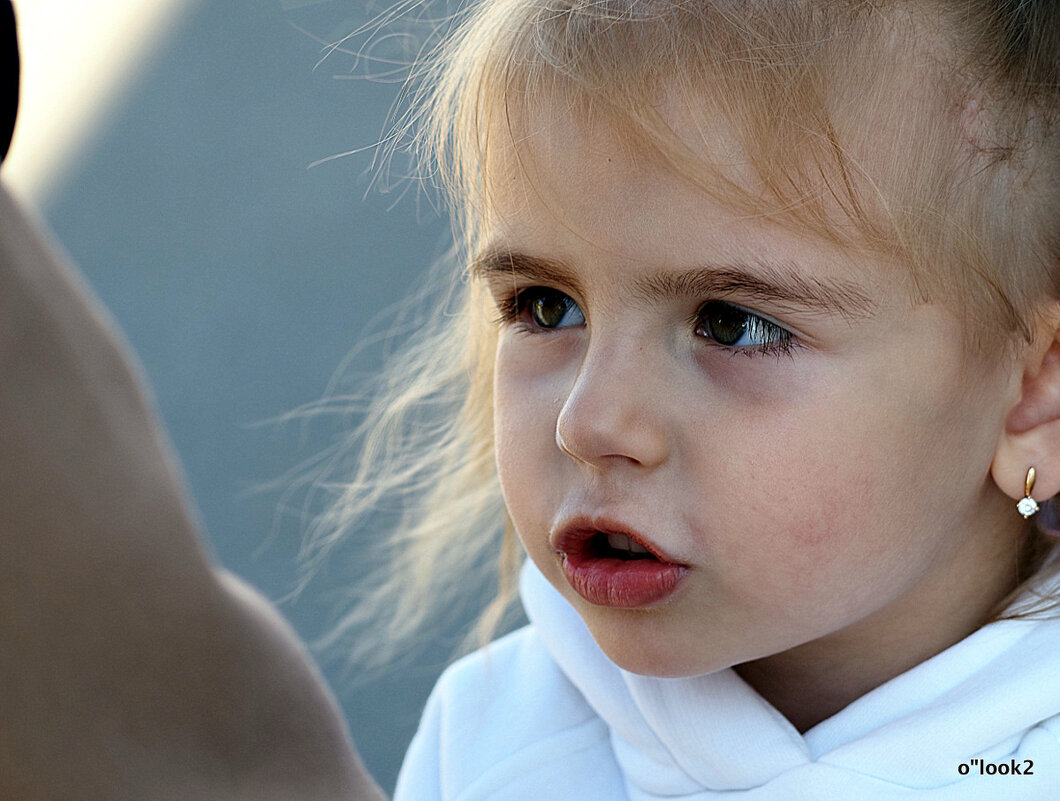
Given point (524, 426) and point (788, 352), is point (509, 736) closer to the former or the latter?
point (524, 426)

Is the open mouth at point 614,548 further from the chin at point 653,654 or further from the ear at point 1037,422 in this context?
the ear at point 1037,422

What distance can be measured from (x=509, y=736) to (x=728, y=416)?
1.13 feet

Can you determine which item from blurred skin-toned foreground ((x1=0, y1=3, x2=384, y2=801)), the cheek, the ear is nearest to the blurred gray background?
the cheek

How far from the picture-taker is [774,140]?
63cm

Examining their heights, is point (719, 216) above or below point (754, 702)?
above

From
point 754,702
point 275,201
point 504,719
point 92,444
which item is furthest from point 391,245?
point 92,444

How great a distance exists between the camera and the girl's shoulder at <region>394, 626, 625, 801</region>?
0.84 metres

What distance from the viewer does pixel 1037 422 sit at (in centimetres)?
71

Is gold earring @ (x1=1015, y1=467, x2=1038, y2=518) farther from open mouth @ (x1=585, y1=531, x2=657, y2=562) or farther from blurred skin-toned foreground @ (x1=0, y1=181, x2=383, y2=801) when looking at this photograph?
blurred skin-toned foreground @ (x1=0, y1=181, x2=383, y2=801)

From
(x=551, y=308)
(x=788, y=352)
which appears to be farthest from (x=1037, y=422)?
(x=551, y=308)

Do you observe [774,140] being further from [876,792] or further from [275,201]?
[275,201]

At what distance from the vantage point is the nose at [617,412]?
2.10 ft

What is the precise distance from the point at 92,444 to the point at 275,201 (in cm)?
201

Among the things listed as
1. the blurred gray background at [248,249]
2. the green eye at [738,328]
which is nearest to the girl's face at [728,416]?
the green eye at [738,328]
